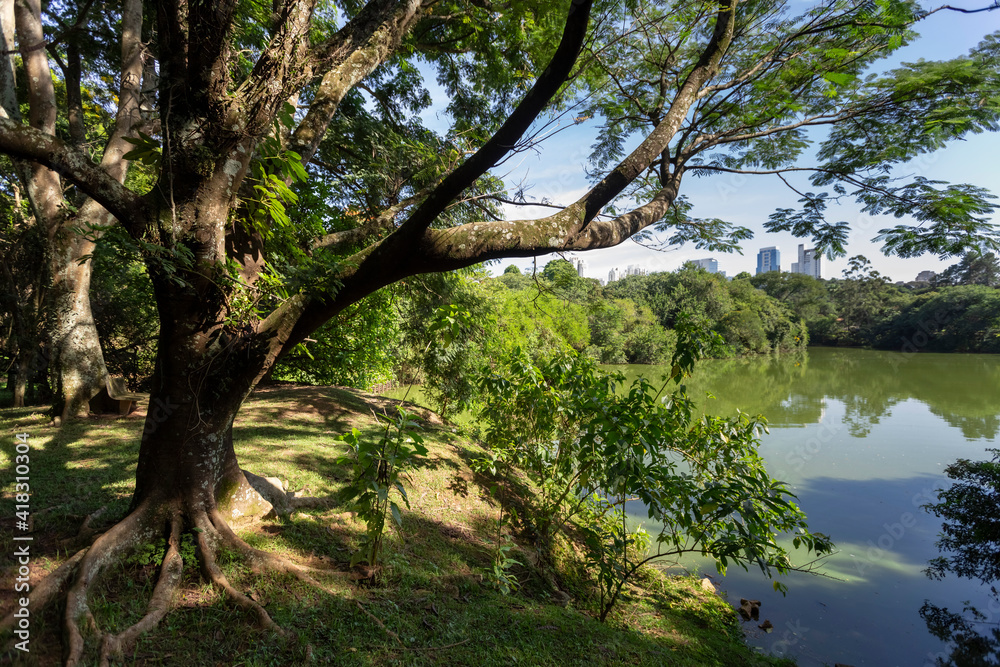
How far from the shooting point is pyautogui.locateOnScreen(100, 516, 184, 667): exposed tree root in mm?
1699

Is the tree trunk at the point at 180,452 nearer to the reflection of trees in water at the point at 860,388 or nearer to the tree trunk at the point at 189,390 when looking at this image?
the tree trunk at the point at 189,390

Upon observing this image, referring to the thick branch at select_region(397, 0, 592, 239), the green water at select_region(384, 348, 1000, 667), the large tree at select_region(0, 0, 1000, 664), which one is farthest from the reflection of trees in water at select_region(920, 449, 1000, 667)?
the thick branch at select_region(397, 0, 592, 239)

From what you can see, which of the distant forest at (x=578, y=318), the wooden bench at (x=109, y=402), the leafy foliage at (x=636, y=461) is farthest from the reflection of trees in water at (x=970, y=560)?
the wooden bench at (x=109, y=402)

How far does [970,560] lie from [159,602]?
8.91 m

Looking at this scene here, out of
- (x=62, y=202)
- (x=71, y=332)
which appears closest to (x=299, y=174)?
(x=62, y=202)

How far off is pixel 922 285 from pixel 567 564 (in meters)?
52.5

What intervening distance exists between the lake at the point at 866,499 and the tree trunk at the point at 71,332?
308 inches

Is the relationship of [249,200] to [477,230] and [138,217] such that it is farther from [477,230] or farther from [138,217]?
[477,230]

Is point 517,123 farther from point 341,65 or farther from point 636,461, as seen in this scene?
point 636,461

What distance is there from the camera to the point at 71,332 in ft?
17.2

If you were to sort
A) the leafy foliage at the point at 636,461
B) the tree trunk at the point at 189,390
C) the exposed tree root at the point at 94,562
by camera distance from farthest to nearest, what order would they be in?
the leafy foliage at the point at 636,461, the tree trunk at the point at 189,390, the exposed tree root at the point at 94,562

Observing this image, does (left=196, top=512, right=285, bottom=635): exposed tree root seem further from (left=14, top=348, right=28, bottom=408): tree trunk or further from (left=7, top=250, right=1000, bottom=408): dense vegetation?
(left=14, top=348, right=28, bottom=408): tree trunk

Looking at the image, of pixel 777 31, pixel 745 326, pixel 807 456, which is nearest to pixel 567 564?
pixel 777 31

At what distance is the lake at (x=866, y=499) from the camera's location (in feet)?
14.7
